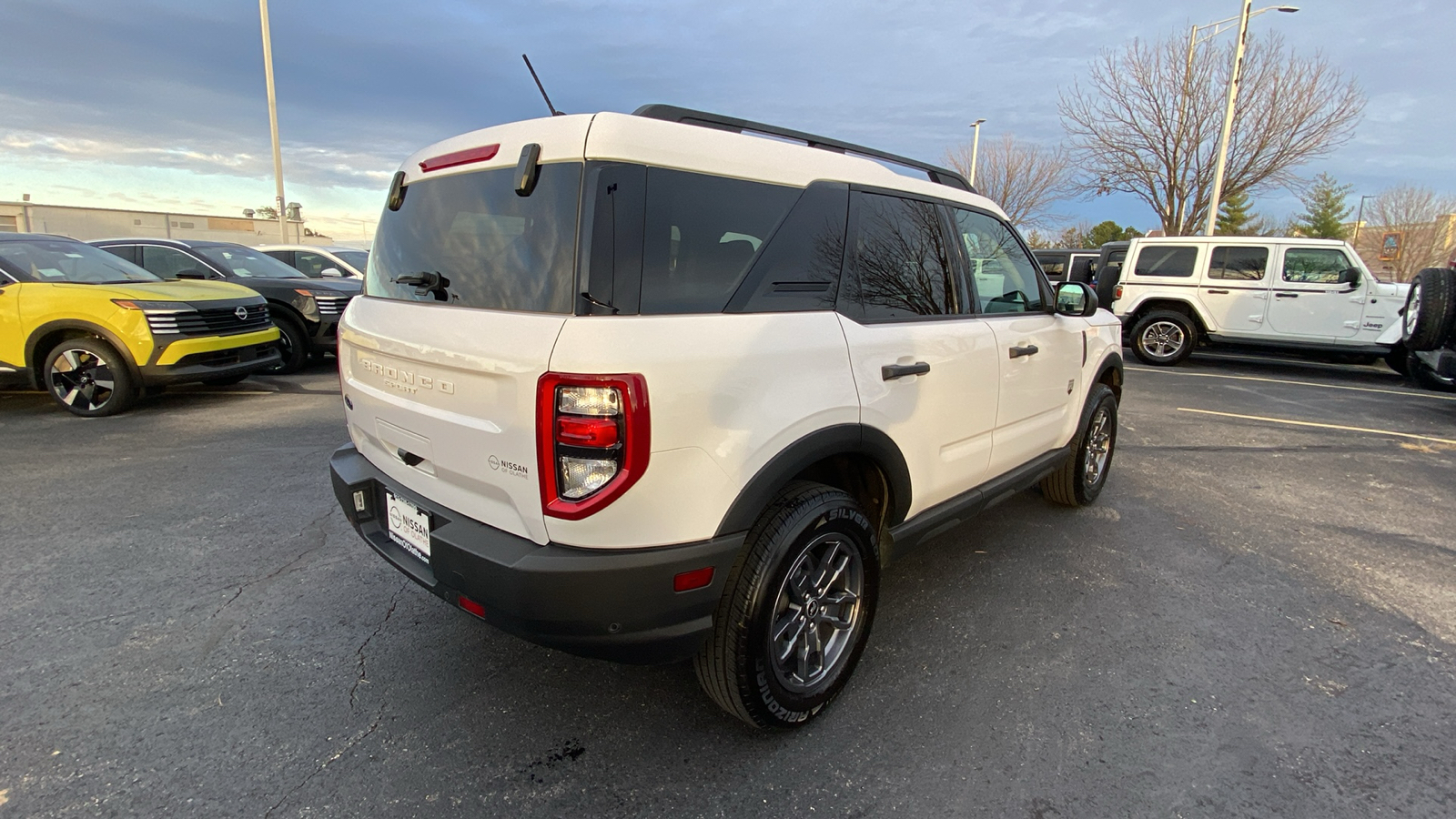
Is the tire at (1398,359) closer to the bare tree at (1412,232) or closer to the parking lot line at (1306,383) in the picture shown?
the parking lot line at (1306,383)

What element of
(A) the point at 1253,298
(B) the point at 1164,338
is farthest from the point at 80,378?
(A) the point at 1253,298

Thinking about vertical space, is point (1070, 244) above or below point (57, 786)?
above

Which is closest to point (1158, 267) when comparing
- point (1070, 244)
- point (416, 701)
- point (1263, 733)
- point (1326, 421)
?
point (1326, 421)

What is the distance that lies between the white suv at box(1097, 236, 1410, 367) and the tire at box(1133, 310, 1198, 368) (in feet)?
0.05

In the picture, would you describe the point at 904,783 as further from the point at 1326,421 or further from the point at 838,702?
the point at 1326,421

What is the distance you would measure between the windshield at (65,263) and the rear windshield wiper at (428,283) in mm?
6408

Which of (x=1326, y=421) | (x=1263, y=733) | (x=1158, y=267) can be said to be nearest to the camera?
(x=1263, y=733)

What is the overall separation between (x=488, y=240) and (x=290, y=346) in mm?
8252

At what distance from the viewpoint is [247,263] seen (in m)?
9.04

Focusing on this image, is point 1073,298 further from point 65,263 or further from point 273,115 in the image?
point 273,115

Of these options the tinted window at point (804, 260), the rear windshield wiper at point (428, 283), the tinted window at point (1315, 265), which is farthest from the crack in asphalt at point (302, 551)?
the tinted window at point (1315, 265)

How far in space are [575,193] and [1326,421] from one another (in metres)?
8.37

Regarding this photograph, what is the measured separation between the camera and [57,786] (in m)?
2.00

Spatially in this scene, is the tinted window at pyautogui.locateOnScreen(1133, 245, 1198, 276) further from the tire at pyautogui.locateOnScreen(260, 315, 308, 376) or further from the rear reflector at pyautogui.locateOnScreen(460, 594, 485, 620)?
the tire at pyautogui.locateOnScreen(260, 315, 308, 376)
